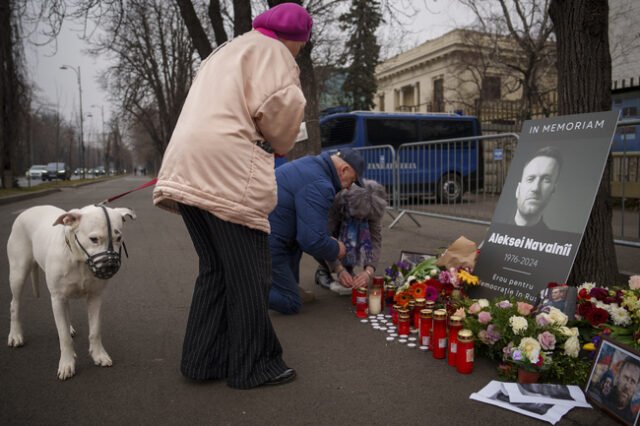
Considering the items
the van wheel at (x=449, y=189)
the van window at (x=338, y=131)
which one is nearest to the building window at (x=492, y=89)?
the van window at (x=338, y=131)

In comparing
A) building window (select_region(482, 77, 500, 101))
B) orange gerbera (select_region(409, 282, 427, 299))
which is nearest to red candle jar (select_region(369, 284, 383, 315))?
orange gerbera (select_region(409, 282, 427, 299))

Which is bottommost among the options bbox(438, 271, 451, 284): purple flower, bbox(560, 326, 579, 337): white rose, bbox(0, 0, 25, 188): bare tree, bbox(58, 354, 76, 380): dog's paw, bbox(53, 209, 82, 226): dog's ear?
bbox(58, 354, 76, 380): dog's paw

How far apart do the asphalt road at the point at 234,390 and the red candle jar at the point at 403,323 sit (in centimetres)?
16

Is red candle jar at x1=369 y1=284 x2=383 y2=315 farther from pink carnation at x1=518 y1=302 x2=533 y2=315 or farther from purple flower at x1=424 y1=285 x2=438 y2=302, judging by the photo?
pink carnation at x1=518 y1=302 x2=533 y2=315

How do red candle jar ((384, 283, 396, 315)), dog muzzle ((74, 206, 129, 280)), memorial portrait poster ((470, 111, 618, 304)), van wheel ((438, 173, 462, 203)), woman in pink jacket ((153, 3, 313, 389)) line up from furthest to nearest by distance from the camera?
1. van wheel ((438, 173, 462, 203))
2. red candle jar ((384, 283, 396, 315))
3. memorial portrait poster ((470, 111, 618, 304))
4. dog muzzle ((74, 206, 129, 280))
5. woman in pink jacket ((153, 3, 313, 389))

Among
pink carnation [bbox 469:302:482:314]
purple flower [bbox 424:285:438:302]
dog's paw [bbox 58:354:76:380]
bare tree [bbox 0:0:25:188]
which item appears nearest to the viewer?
dog's paw [bbox 58:354:76:380]

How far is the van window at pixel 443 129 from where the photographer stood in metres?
15.9

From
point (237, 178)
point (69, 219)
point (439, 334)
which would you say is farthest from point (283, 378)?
point (69, 219)

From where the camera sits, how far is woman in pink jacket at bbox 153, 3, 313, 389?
243 centimetres

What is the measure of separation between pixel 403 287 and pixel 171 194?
8.15 feet

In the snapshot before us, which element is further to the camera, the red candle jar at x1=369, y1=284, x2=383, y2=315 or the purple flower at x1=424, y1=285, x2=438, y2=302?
the red candle jar at x1=369, y1=284, x2=383, y2=315

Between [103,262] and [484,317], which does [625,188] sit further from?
[103,262]

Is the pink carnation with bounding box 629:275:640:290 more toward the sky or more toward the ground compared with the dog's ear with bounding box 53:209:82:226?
more toward the ground

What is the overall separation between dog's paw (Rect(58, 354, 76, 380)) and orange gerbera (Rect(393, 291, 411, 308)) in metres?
2.47
